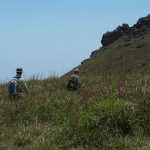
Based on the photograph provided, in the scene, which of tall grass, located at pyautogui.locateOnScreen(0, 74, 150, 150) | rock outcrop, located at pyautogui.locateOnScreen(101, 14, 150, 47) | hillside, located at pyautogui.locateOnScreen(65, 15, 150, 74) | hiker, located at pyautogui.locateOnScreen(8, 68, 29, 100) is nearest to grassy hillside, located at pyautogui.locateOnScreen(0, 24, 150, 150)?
tall grass, located at pyautogui.locateOnScreen(0, 74, 150, 150)

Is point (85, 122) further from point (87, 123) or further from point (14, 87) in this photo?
point (14, 87)

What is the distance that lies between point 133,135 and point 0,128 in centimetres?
250

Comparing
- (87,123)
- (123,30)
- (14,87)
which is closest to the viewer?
(87,123)

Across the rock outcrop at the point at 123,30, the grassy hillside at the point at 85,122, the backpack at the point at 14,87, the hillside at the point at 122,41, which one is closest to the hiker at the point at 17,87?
the backpack at the point at 14,87

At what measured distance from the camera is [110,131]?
17.5ft

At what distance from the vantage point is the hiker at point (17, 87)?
8.77m

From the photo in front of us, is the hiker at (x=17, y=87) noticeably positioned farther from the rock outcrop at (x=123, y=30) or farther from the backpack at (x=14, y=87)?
the rock outcrop at (x=123, y=30)

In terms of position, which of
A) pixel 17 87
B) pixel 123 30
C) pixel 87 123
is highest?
pixel 123 30

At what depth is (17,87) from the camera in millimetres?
8938

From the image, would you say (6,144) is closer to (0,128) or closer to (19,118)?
(0,128)

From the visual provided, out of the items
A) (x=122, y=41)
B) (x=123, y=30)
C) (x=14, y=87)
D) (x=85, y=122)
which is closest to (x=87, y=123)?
(x=85, y=122)

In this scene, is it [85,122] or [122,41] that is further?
[122,41]

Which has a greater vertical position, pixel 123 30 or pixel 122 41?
pixel 123 30

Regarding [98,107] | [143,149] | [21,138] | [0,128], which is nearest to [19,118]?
[0,128]
